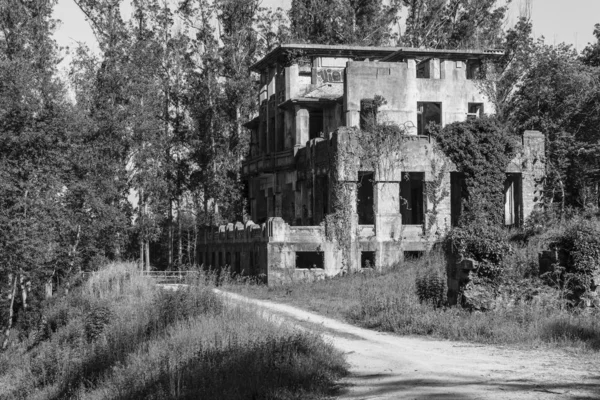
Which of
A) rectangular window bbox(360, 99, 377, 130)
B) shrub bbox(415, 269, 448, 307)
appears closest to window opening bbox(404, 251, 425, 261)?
rectangular window bbox(360, 99, 377, 130)

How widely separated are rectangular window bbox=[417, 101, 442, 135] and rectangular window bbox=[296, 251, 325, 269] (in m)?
11.4

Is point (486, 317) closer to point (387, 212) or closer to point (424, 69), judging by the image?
point (387, 212)

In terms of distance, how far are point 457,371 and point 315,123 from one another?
3067 centimetres

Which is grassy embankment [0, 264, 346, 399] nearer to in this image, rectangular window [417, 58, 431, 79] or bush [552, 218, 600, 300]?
bush [552, 218, 600, 300]

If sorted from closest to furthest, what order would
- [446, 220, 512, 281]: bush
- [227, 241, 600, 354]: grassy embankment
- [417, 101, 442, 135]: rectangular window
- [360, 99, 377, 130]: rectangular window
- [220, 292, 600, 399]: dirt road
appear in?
[220, 292, 600, 399]: dirt road → [227, 241, 600, 354]: grassy embankment → [446, 220, 512, 281]: bush → [360, 99, 377, 130]: rectangular window → [417, 101, 442, 135]: rectangular window

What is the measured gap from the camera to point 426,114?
42.9 meters

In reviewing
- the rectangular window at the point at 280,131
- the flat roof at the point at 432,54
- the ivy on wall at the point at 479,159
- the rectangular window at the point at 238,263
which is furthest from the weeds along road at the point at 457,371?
the flat roof at the point at 432,54

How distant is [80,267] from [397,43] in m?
29.6

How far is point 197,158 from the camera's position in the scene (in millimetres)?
51000

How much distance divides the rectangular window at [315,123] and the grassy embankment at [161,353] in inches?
610

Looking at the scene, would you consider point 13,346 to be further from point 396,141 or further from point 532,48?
point 532,48

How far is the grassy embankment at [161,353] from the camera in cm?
1237

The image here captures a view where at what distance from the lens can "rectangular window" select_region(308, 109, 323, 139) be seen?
42594 mm

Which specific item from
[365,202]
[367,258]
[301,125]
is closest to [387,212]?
[367,258]
